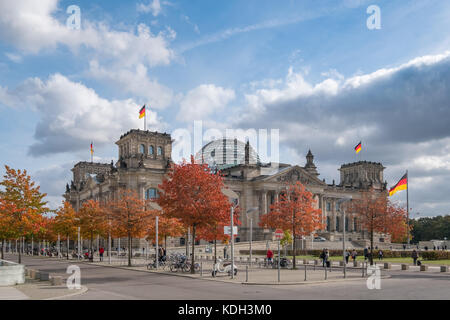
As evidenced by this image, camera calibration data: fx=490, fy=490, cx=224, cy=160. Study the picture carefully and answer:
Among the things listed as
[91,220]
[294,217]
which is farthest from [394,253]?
[91,220]

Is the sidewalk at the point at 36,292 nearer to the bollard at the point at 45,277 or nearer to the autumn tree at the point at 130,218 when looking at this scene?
the bollard at the point at 45,277

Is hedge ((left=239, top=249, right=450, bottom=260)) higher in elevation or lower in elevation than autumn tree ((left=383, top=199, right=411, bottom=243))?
lower

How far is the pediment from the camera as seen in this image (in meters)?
119

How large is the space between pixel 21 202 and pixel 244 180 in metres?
79.0

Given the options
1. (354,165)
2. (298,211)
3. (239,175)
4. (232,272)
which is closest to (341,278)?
(232,272)

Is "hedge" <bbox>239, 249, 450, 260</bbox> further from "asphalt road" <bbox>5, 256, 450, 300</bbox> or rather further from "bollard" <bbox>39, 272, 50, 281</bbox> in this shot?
"bollard" <bbox>39, 272, 50, 281</bbox>

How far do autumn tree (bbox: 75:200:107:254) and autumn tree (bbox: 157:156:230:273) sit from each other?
24571mm

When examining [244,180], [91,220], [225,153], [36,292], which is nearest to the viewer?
[36,292]

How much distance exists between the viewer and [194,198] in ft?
135

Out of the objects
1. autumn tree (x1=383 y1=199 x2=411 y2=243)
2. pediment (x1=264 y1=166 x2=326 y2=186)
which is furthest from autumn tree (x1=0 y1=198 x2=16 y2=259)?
pediment (x1=264 y1=166 x2=326 y2=186)

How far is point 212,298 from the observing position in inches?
886

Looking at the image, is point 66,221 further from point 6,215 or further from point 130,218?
point 6,215
